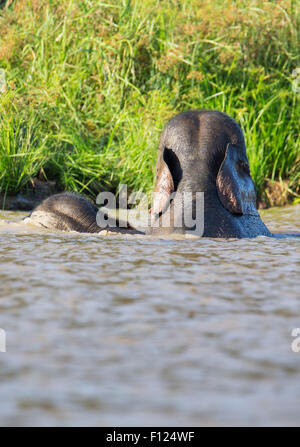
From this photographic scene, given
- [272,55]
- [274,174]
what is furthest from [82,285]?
Answer: [272,55]

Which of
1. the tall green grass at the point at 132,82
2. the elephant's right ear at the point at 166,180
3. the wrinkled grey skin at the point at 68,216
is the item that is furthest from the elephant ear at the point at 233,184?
the tall green grass at the point at 132,82

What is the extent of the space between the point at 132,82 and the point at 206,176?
151 inches

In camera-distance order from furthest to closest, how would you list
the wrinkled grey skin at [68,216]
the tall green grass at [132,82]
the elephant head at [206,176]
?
the tall green grass at [132,82]
the wrinkled grey skin at [68,216]
the elephant head at [206,176]

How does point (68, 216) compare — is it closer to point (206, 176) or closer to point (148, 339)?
point (206, 176)

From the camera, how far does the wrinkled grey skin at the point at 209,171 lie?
357cm

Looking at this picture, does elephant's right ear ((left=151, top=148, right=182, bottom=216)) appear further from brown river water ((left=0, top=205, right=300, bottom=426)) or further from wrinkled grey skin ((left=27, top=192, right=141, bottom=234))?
brown river water ((left=0, top=205, right=300, bottom=426))

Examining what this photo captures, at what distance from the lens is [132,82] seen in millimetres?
7246

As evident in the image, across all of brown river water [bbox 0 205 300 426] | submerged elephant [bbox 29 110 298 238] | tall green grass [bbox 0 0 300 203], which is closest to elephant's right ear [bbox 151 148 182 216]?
submerged elephant [bbox 29 110 298 238]

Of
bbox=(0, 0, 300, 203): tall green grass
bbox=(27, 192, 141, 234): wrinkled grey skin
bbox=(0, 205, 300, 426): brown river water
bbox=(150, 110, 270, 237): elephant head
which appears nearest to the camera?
bbox=(0, 205, 300, 426): brown river water

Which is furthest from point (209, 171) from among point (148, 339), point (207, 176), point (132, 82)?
point (132, 82)

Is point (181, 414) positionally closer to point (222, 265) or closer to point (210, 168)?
point (222, 265)

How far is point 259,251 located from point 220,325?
1382mm

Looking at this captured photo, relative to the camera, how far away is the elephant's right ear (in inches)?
141

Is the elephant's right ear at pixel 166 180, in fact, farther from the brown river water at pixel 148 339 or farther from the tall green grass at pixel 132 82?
the tall green grass at pixel 132 82
